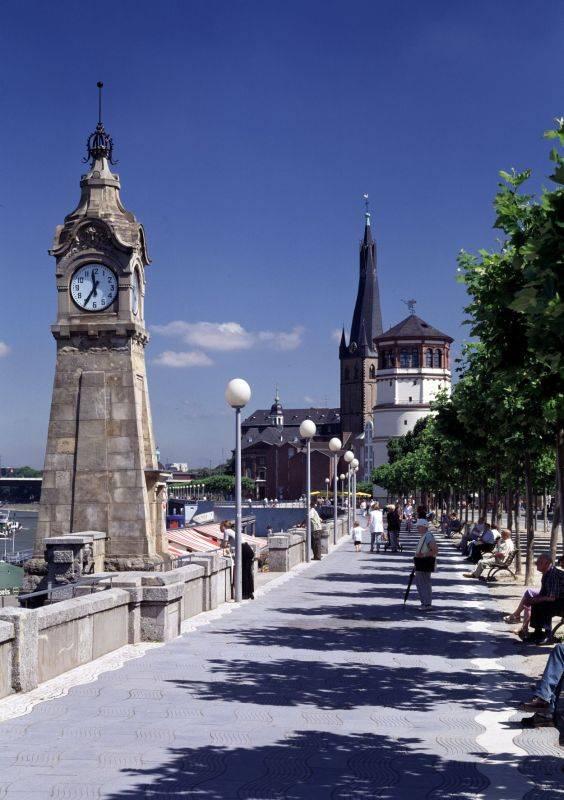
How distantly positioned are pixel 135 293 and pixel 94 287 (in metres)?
0.85

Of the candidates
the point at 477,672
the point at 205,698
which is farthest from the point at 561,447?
the point at 205,698

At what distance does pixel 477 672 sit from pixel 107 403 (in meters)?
12.6

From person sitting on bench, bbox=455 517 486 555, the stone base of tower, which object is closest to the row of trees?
person sitting on bench, bbox=455 517 486 555

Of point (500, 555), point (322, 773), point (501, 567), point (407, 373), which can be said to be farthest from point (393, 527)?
point (407, 373)

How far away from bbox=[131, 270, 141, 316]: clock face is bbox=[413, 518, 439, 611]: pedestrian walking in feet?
26.1

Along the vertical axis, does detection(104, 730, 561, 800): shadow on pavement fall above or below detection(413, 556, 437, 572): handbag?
below

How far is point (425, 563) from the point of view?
61.4 feet

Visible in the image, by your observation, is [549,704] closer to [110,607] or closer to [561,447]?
[110,607]

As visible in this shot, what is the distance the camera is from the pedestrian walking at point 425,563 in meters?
18.5

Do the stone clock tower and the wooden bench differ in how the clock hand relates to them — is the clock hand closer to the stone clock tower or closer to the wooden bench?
the stone clock tower

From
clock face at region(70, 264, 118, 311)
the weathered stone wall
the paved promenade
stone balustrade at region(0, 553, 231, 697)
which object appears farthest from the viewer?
clock face at region(70, 264, 118, 311)

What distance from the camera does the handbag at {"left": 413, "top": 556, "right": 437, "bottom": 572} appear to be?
733 inches

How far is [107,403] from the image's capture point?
2312cm

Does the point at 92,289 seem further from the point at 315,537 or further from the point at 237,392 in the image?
the point at 315,537
